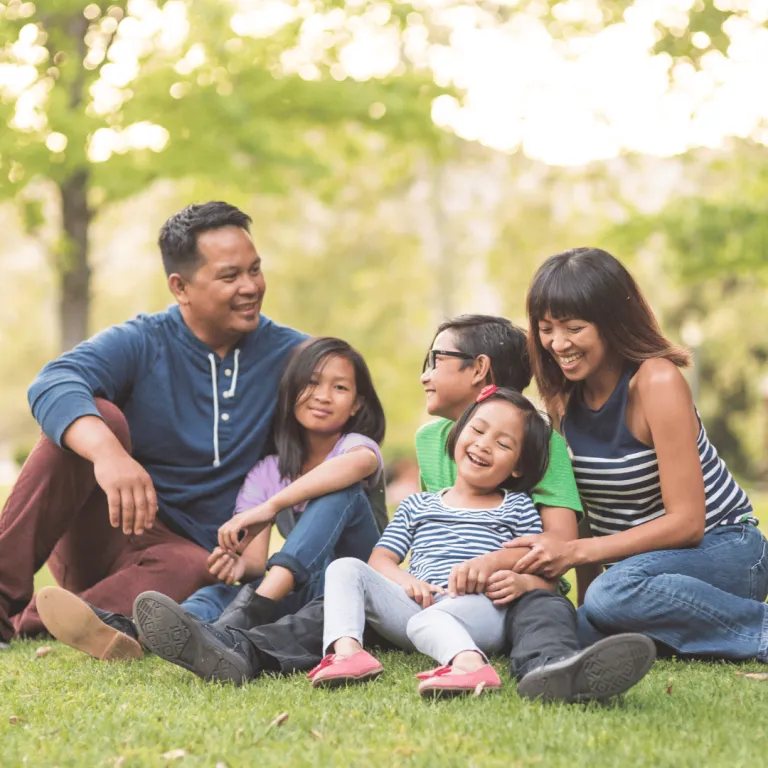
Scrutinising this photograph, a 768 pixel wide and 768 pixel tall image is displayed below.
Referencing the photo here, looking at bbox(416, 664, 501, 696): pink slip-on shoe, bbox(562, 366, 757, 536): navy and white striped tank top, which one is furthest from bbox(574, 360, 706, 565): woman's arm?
bbox(416, 664, 501, 696): pink slip-on shoe

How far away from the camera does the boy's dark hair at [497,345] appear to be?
4.09 meters

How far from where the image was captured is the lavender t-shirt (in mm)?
3965

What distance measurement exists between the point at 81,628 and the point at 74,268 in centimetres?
950

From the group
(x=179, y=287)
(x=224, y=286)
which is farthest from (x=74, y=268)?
(x=224, y=286)

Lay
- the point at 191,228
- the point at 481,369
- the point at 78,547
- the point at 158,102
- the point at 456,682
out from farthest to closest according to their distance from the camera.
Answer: the point at 158,102, the point at 191,228, the point at 78,547, the point at 481,369, the point at 456,682

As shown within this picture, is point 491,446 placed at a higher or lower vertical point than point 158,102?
lower

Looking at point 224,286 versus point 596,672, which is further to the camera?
point 224,286

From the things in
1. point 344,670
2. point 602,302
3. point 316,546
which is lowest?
point 344,670

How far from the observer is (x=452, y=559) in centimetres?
351

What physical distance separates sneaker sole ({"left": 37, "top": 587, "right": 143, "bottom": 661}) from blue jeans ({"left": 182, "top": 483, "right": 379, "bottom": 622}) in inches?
11.2

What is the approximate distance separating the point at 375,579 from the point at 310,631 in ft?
0.84

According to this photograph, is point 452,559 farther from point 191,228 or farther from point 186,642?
point 191,228

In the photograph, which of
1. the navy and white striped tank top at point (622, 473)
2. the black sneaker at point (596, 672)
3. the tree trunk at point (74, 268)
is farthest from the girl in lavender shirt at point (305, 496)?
the tree trunk at point (74, 268)

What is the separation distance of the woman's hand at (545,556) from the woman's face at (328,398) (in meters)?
0.96
